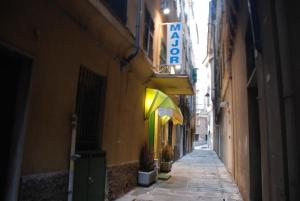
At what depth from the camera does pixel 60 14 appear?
209 inches

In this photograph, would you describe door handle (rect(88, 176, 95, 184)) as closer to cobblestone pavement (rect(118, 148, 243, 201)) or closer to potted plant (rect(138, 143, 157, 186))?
cobblestone pavement (rect(118, 148, 243, 201))

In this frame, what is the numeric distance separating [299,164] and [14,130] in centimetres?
379

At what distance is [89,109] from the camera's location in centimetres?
665

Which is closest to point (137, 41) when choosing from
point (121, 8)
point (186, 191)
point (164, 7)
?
point (121, 8)

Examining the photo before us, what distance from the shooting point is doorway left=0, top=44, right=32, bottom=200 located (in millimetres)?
4254

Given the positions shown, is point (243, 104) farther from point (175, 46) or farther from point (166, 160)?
point (166, 160)

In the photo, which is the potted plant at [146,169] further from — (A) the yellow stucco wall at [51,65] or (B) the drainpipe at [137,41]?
(B) the drainpipe at [137,41]

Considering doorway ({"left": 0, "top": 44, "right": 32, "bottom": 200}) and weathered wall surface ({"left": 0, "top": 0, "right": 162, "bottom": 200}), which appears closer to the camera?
doorway ({"left": 0, "top": 44, "right": 32, "bottom": 200})

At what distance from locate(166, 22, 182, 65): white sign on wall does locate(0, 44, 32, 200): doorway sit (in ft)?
26.3

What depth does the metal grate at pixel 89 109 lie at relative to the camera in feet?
20.6

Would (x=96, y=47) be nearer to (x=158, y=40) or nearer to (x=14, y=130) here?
(x=14, y=130)

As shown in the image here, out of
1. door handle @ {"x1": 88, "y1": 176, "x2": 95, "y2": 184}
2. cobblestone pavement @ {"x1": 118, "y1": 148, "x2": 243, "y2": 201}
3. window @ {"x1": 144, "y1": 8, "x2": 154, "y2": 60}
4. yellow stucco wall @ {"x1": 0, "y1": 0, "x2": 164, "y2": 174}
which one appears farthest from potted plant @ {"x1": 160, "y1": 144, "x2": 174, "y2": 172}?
door handle @ {"x1": 88, "y1": 176, "x2": 95, "y2": 184}

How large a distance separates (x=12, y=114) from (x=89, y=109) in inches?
92.1

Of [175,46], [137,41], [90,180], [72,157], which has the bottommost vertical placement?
[90,180]
